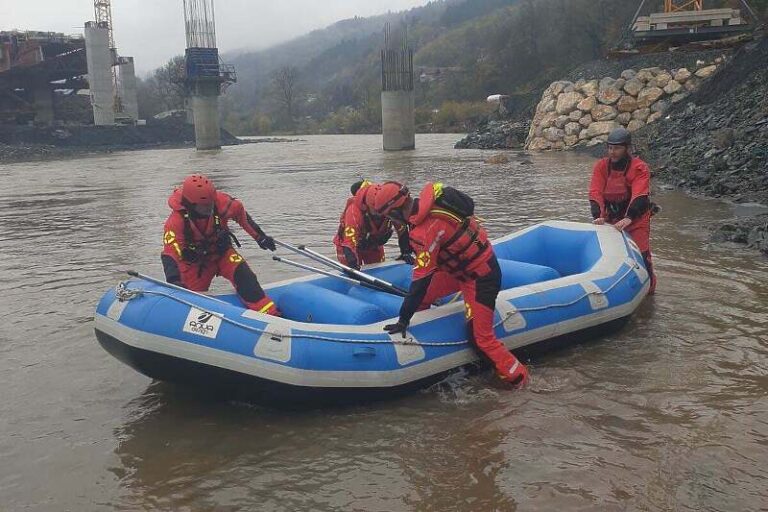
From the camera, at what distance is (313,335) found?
13.1 ft

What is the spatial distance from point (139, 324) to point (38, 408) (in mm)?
1018

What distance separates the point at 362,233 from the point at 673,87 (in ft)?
66.1

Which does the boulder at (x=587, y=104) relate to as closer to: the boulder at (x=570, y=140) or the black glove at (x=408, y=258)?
the boulder at (x=570, y=140)

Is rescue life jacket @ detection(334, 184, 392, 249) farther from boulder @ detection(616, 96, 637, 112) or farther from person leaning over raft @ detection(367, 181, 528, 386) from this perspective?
boulder @ detection(616, 96, 637, 112)

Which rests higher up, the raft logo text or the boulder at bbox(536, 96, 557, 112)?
the boulder at bbox(536, 96, 557, 112)

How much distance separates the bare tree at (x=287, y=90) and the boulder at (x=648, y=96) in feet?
225

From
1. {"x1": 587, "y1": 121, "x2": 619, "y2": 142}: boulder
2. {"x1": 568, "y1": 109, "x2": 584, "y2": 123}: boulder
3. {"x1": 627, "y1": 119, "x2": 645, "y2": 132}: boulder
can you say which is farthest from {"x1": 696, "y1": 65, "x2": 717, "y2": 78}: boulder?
{"x1": 568, "y1": 109, "x2": 584, "y2": 123}: boulder

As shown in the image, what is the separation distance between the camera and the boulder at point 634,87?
2345 centimetres

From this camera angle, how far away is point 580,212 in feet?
36.4

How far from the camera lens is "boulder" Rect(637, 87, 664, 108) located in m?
23.0

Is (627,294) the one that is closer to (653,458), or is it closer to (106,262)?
(653,458)

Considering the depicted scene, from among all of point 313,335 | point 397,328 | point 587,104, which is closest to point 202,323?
point 313,335

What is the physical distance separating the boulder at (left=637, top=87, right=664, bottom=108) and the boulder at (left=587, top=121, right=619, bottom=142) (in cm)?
117

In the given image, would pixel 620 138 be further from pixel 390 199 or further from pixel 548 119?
pixel 548 119
